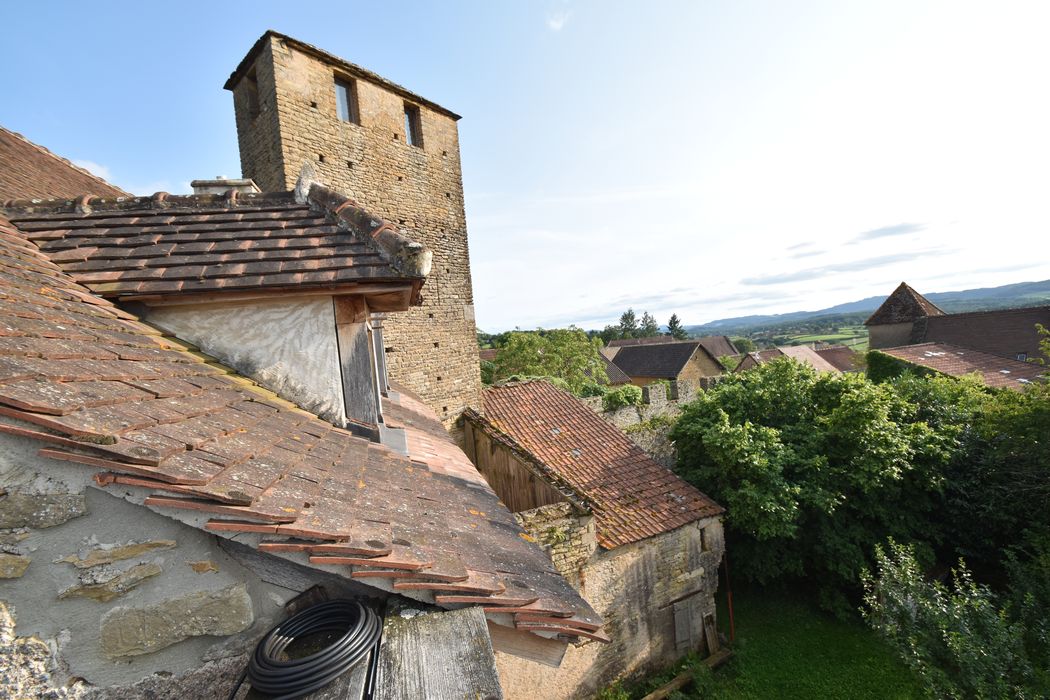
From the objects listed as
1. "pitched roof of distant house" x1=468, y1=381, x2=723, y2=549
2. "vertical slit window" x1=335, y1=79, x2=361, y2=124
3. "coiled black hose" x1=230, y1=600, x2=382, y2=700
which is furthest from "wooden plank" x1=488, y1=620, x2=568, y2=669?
"vertical slit window" x1=335, y1=79, x2=361, y2=124

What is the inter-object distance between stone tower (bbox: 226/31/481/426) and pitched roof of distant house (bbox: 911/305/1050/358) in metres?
30.2

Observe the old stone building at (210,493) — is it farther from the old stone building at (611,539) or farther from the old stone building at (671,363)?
the old stone building at (671,363)

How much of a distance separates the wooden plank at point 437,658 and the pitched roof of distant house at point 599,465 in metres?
7.53

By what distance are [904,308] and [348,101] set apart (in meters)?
36.3

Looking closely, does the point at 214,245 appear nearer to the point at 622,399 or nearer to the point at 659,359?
the point at 622,399

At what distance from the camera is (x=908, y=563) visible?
7500 millimetres

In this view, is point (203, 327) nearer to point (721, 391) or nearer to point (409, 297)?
point (409, 297)

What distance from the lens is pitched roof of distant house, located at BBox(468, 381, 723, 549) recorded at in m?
9.62

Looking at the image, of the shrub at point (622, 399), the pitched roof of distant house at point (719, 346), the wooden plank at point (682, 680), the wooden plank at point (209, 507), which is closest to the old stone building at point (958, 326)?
the shrub at point (622, 399)

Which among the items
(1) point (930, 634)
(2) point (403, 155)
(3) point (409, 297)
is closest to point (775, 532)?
(1) point (930, 634)

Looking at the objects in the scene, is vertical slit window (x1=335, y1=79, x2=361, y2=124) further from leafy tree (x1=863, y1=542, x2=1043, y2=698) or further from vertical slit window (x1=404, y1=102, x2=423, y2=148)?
leafy tree (x1=863, y1=542, x2=1043, y2=698)

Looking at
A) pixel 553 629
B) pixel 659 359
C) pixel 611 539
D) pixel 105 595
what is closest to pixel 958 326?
pixel 659 359

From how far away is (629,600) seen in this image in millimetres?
9273

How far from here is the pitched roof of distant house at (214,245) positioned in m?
3.33
